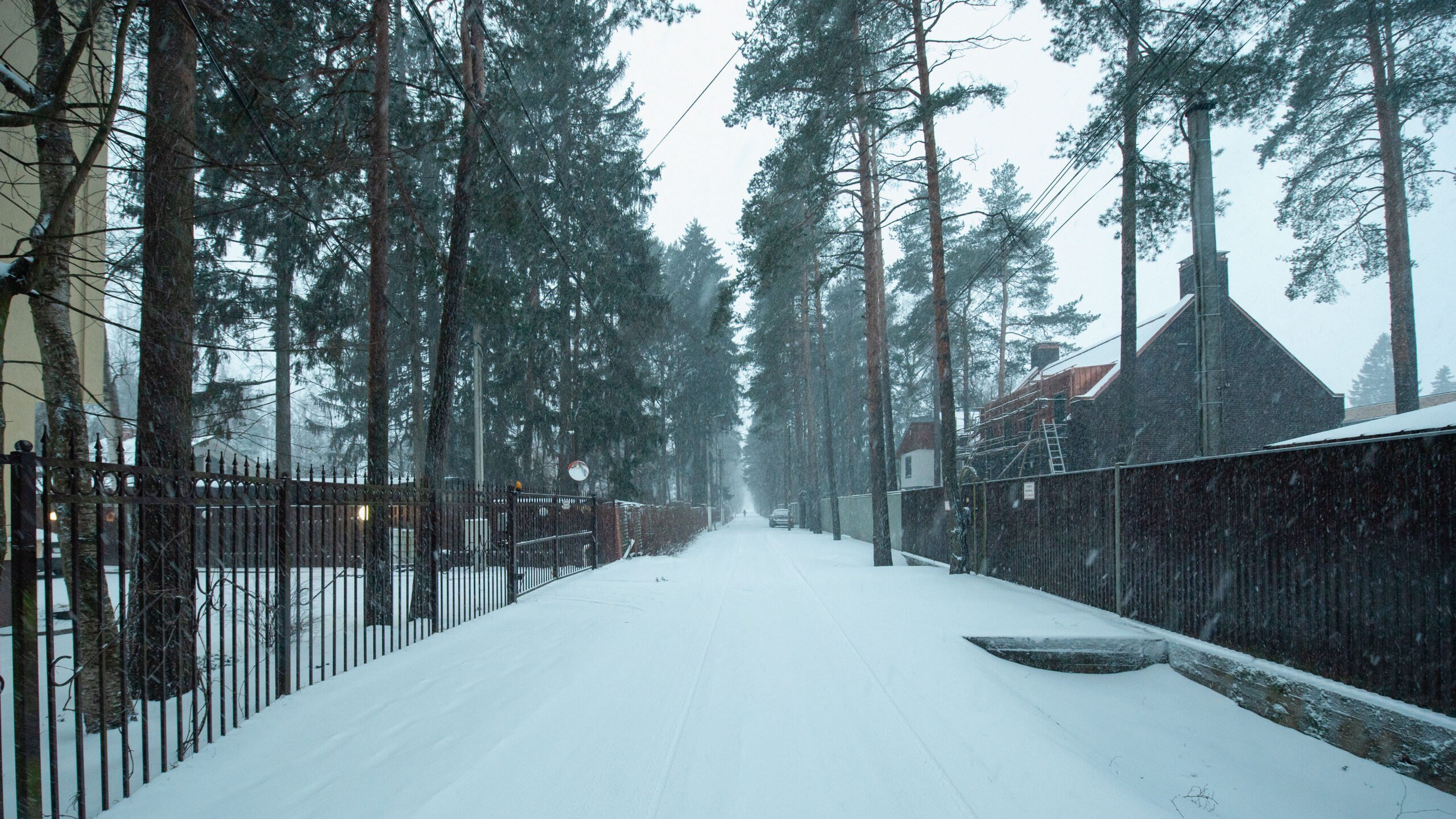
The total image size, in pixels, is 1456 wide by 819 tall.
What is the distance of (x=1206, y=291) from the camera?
8695 millimetres

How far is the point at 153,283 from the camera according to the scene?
17.6ft

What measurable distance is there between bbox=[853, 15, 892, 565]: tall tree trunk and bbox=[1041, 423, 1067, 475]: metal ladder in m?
9.21

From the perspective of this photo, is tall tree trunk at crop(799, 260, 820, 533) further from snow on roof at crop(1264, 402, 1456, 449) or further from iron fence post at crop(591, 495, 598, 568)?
snow on roof at crop(1264, 402, 1456, 449)

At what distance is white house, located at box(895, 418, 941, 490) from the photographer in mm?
38875

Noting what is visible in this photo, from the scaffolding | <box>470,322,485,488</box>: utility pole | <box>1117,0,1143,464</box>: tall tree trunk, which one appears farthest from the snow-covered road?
the scaffolding

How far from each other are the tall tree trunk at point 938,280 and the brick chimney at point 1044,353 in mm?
22735

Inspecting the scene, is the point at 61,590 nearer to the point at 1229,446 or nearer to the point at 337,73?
the point at 337,73

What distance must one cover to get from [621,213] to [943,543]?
47.0ft

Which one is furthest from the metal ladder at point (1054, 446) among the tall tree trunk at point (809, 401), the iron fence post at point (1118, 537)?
the iron fence post at point (1118, 537)

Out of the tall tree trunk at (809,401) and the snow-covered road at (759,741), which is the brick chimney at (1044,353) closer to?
the tall tree trunk at (809,401)

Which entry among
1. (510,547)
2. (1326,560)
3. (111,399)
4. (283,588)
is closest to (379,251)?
(111,399)

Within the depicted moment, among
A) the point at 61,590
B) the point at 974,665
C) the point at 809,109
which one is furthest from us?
the point at 809,109

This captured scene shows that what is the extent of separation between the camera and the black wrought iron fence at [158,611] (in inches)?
125

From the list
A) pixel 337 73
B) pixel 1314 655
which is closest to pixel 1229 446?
pixel 1314 655
